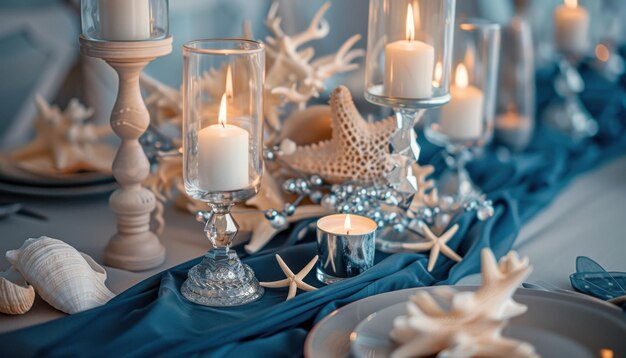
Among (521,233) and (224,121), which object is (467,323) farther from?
(521,233)

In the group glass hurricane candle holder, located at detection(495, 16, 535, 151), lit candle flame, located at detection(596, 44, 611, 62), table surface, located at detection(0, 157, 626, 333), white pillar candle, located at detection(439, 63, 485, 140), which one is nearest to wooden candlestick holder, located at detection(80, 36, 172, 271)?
table surface, located at detection(0, 157, 626, 333)

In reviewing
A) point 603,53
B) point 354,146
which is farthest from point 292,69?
point 603,53

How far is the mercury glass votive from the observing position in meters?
0.90

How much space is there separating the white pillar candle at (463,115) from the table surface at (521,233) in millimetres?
167

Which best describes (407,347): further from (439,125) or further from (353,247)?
(439,125)

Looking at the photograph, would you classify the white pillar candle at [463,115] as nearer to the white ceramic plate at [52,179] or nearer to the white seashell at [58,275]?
the white ceramic plate at [52,179]

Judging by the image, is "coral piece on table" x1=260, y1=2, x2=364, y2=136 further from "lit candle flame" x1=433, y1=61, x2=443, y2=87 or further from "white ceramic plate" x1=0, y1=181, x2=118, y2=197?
"white ceramic plate" x1=0, y1=181, x2=118, y2=197

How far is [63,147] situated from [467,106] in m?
0.61

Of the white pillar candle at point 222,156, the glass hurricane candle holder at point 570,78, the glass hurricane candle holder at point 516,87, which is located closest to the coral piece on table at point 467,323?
the white pillar candle at point 222,156

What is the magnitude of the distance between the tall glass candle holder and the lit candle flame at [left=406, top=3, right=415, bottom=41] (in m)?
0.21

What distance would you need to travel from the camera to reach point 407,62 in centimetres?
96

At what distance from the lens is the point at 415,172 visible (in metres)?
1.14

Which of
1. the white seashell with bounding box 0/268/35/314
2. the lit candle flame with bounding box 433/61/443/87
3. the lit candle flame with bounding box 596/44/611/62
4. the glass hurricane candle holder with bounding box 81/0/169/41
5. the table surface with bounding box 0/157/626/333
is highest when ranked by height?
the glass hurricane candle holder with bounding box 81/0/169/41

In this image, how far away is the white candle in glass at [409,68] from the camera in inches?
37.7
